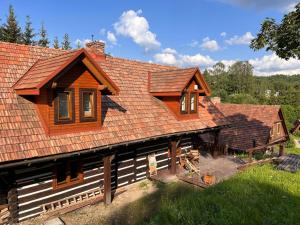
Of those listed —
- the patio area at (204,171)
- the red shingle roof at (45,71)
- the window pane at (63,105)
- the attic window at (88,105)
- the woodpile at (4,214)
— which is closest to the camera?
the woodpile at (4,214)

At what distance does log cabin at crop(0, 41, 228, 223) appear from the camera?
9516 millimetres

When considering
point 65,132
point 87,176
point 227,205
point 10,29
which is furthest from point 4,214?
point 10,29

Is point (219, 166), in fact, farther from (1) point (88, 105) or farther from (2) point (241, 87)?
(2) point (241, 87)

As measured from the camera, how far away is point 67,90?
1042cm

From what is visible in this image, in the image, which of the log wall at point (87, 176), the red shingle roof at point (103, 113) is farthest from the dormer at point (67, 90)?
the log wall at point (87, 176)

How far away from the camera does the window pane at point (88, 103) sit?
11070 mm

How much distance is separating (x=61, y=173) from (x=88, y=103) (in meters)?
3.00

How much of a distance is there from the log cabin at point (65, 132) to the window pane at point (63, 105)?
37 millimetres

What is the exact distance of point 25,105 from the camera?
10352mm

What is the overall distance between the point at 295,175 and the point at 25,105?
12.9 metres

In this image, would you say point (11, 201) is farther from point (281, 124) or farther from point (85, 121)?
point (281, 124)

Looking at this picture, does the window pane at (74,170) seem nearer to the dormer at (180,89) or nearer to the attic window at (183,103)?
the dormer at (180,89)

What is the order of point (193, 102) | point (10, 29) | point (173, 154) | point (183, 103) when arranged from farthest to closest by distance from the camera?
point (10, 29) → point (193, 102) → point (183, 103) → point (173, 154)

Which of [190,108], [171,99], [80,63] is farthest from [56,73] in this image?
[190,108]
